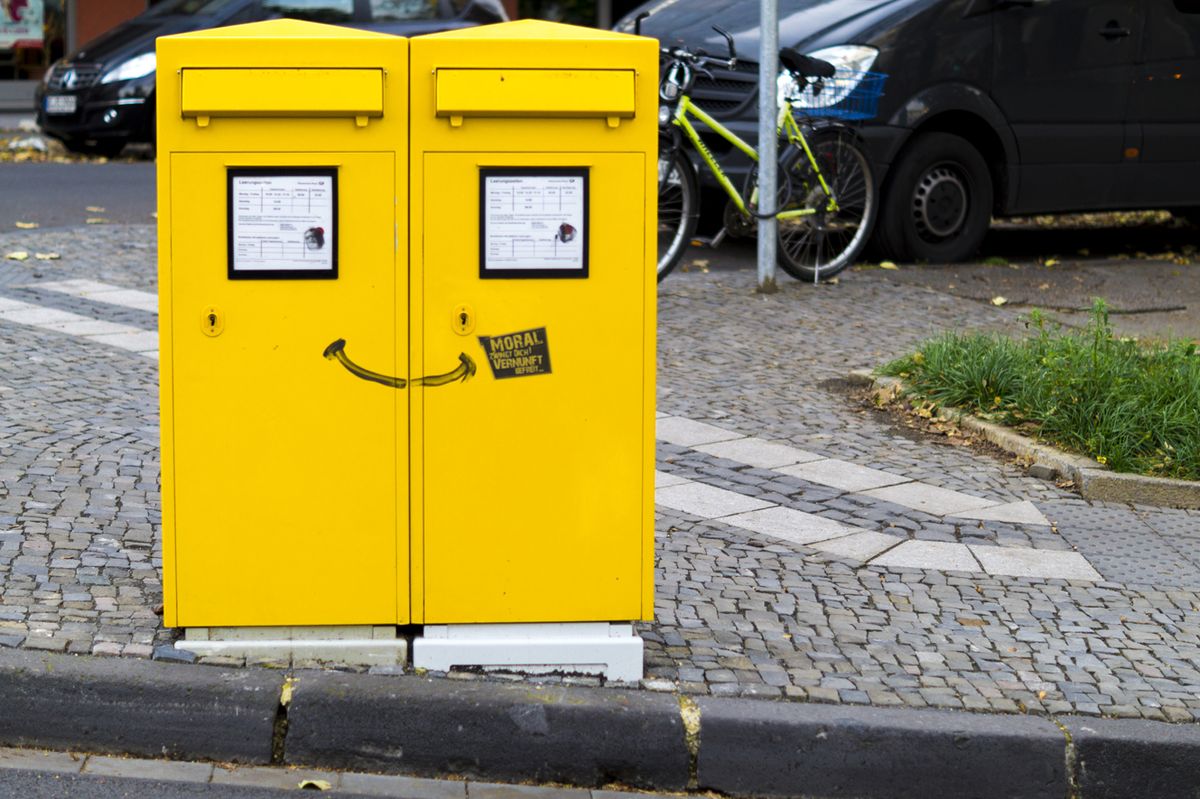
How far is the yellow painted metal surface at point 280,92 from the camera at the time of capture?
4.04 m

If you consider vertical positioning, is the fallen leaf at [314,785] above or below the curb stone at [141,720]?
below

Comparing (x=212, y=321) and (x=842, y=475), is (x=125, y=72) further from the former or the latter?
(x=212, y=321)

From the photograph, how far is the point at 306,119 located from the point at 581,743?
1642 mm

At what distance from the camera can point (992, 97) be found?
36.0 ft

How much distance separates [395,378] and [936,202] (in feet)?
24.2

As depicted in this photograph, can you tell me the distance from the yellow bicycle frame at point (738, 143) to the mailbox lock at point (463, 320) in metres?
5.43

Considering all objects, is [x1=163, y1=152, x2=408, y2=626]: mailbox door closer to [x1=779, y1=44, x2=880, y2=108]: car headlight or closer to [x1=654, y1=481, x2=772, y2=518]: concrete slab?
[x1=654, y1=481, x2=772, y2=518]: concrete slab

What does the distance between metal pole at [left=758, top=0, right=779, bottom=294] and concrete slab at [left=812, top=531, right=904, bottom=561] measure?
162 inches

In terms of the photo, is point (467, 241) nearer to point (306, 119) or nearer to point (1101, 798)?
point (306, 119)

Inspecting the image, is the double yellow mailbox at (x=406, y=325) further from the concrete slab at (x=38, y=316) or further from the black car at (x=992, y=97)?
the black car at (x=992, y=97)

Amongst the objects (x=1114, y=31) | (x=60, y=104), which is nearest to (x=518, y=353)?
(x=1114, y=31)

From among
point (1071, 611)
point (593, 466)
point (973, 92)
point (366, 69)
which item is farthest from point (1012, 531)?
point (973, 92)

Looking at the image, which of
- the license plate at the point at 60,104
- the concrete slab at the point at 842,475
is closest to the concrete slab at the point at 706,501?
the concrete slab at the point at 842,475

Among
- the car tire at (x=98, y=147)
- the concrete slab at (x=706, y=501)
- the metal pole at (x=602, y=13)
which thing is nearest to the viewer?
the concrete slab at (x=706, y=501)
